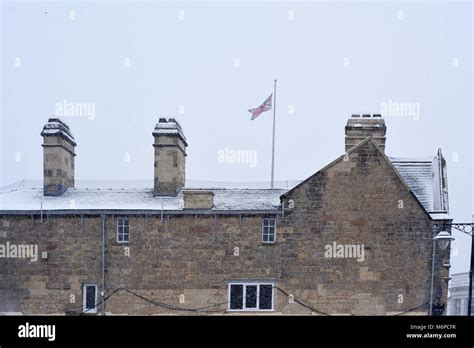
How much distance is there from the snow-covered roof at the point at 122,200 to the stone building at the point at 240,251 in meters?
0.07

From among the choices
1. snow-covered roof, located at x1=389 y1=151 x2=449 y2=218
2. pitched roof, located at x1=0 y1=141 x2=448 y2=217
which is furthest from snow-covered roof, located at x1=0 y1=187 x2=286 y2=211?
snow-covered roof, located at x1=389 y1=151 x2=449 y2=218

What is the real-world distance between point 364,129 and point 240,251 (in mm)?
4373

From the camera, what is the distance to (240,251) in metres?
8.38

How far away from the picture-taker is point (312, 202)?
832 centimetres

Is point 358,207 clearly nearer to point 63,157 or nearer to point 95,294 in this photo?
point 95,294

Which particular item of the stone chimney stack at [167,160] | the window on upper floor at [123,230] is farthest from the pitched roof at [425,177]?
the window on upper floor at [123,230]

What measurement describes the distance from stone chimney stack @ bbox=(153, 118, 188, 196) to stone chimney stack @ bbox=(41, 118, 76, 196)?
2.46 m

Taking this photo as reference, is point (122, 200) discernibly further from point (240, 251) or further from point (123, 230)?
point (240, 251)

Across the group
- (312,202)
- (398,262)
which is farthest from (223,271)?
(398,262)

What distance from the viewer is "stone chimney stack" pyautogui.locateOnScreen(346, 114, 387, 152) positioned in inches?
361

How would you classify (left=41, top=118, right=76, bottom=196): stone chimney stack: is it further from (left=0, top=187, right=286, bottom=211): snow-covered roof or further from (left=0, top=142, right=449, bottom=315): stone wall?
(left=0, top=142, right=449, bottom=315): stone wall

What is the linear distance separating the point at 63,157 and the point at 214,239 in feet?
15.2

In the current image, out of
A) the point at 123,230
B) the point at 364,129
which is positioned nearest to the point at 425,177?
the point at 364,129
